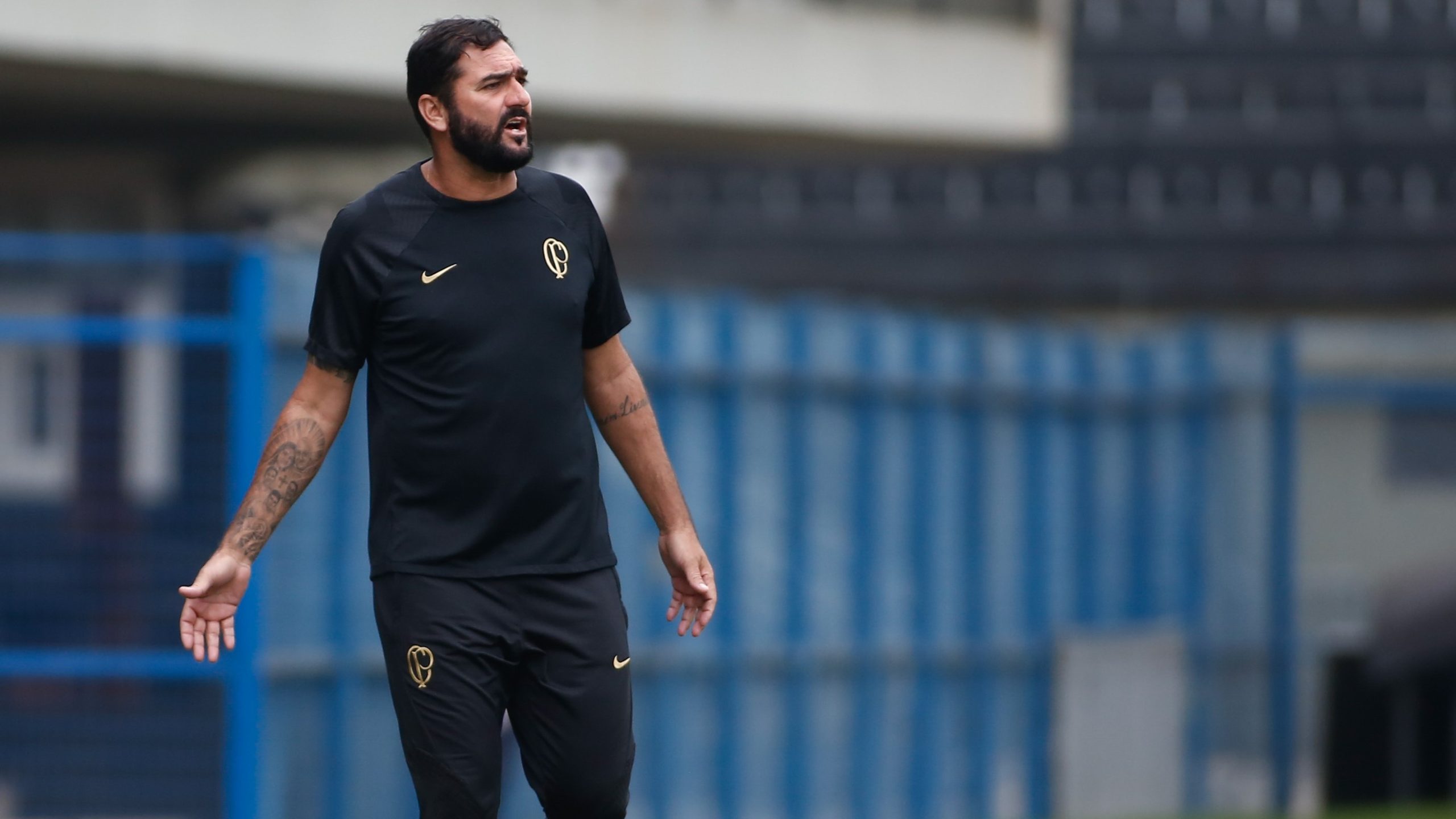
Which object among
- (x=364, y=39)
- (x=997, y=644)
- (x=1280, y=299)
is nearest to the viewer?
(x=997, y=644)

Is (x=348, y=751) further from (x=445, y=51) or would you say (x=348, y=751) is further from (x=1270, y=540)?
(x=1270, y=540)

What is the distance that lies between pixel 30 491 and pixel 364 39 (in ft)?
13.6

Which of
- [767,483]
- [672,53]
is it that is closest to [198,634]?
[767,483]

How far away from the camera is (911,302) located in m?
28.7

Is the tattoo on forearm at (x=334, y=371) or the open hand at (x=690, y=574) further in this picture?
the open hand at (x=690, y=574)

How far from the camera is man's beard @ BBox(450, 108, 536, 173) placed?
4.18 metres

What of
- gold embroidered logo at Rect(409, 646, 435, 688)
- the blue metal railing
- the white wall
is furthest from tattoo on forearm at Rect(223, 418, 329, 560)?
the white wall

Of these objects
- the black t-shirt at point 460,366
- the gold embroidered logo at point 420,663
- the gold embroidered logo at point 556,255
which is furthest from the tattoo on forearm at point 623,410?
the gold embroidered logo at point 420,663

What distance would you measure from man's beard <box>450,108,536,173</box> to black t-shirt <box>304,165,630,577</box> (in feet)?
0.43

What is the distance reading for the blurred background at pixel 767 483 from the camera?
711 cm

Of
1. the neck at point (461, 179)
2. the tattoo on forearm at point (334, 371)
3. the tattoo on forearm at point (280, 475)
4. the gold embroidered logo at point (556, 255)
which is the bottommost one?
the tattoo on forearm at point (280, 475)

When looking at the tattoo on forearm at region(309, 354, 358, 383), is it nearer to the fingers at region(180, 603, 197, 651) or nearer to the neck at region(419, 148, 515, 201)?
the neck at region(419, 148, 515, 201)

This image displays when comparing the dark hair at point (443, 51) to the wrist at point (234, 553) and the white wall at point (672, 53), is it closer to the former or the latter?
the wrist at point (234, 553)

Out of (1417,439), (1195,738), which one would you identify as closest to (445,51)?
(1195,738)
